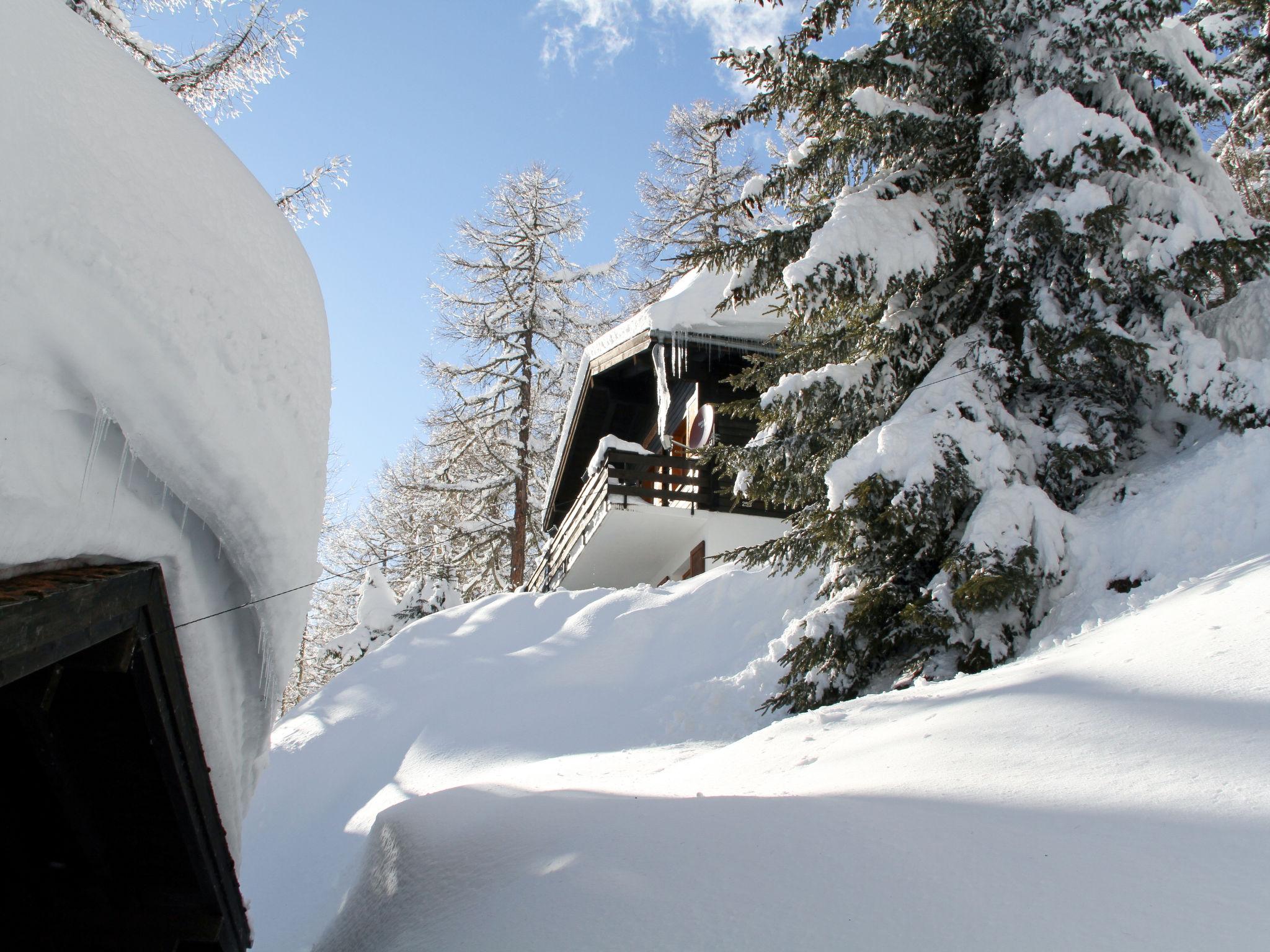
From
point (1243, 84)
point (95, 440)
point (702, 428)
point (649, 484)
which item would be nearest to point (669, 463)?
point (649, 484)

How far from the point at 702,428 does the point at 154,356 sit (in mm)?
12969

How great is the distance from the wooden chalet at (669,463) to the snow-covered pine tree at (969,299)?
5199 mm

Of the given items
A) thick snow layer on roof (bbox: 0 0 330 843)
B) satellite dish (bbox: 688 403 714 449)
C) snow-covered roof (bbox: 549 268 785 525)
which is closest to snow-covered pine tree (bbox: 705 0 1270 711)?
thick snow layer on roof (bbox: 0 0 330 843)

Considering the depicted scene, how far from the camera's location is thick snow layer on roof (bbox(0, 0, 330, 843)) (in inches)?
79.9

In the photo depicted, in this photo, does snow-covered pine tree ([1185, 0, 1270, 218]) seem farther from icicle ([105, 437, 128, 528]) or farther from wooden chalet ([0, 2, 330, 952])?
icicle ([105, 437, 128, 528])

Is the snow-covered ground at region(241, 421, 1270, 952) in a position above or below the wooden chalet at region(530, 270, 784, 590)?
below

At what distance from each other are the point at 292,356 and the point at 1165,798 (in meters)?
3.01

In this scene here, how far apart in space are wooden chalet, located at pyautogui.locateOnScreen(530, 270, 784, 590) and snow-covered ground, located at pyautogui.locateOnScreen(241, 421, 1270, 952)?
20.2 ft

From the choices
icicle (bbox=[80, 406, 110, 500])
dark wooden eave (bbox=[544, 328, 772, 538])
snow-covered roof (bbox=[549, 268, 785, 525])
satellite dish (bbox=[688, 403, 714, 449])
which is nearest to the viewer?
icicle (bbox=[80, 406, 110, 500])

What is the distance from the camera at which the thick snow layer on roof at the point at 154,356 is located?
79.9 inches

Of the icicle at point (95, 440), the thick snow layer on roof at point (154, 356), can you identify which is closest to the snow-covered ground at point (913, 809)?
the thick snow layer on roof at point (154, 356)

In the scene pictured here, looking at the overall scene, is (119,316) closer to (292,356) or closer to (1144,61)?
(292,356)

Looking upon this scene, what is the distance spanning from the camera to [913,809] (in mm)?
3000

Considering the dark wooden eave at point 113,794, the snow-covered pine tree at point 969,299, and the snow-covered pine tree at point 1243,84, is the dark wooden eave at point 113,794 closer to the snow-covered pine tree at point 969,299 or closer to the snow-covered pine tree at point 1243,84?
the snow-covered pine tree at point 969,299
